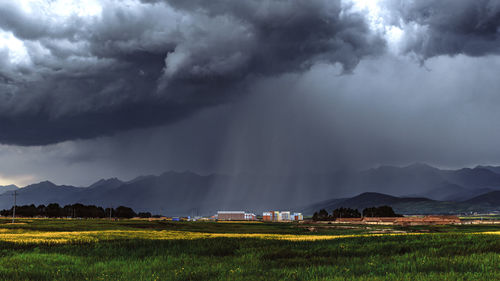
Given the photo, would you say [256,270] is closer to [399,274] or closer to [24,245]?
[399,274]

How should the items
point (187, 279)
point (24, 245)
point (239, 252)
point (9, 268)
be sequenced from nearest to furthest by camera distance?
point (187, 279)
point (9, 268)
point (239, 252)
point (24, 245)

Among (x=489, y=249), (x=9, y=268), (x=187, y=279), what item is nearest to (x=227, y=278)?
(x=187, y=279)

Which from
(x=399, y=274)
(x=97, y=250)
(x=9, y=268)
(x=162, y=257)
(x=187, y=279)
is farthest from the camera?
(x=97, y=250)

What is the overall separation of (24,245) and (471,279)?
132 feet

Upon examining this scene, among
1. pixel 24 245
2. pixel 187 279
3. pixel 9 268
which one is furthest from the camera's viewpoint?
pixel 24 245

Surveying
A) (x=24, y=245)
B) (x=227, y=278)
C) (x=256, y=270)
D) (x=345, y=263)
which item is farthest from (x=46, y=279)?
(x=24, y=245)

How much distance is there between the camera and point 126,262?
25.9m

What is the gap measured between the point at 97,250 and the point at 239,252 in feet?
42.0

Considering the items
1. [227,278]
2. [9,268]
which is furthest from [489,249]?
[9,268]

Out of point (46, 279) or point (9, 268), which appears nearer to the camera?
point (46, 279)

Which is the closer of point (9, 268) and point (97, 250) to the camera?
point (9, 268)

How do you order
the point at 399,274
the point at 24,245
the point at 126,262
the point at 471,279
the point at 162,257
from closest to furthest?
the point at 471,279 < the point at 399,274 < the point at 126,262 < the point at 162,257 < the point at 24,245

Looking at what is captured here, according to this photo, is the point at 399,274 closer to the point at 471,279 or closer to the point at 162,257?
the point at 471,279

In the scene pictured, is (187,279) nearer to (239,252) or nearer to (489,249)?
(239,252)
